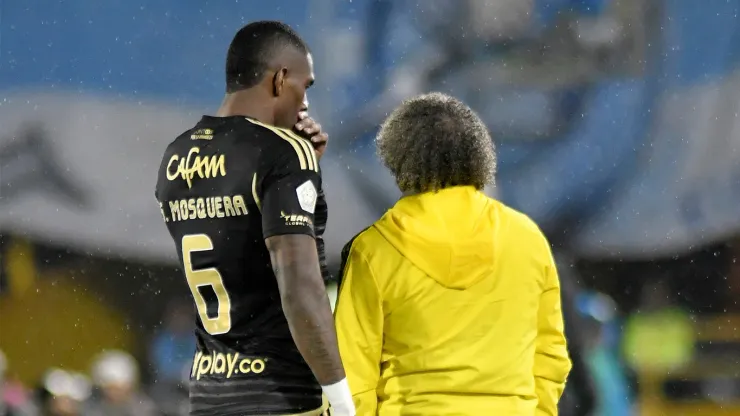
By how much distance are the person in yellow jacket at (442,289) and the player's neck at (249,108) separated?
0.73 ft

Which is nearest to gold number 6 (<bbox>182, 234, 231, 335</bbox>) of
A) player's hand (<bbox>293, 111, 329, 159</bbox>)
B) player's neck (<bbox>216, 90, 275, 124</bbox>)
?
player's neck (<bbox>216, 90, 275, 124</bbox>)

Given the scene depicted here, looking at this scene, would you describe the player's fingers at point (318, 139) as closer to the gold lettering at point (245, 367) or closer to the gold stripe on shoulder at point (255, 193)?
the gold stripe on shoulder at point (255, 193)

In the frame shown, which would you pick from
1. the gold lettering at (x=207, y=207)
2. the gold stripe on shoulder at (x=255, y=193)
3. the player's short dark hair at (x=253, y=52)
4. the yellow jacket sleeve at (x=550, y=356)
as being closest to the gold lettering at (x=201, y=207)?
the gold lettering at (x=207, y=207)

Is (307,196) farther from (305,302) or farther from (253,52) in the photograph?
(253,52)

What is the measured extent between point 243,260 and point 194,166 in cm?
18

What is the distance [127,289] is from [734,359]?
2.05 m

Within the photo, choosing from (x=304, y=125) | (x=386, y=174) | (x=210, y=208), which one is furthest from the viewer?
(x=386, y=174)

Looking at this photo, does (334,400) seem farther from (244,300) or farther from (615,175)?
(615,175)

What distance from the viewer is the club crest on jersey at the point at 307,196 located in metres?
1.55

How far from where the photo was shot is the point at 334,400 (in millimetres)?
1546

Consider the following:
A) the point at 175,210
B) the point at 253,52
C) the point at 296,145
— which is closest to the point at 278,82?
the point at 253,52

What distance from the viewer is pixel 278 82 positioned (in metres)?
1.71

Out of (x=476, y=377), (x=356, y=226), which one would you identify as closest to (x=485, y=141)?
(x=476, y=377)

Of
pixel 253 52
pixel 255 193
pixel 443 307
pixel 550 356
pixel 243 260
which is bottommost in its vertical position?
pixel 550 356
